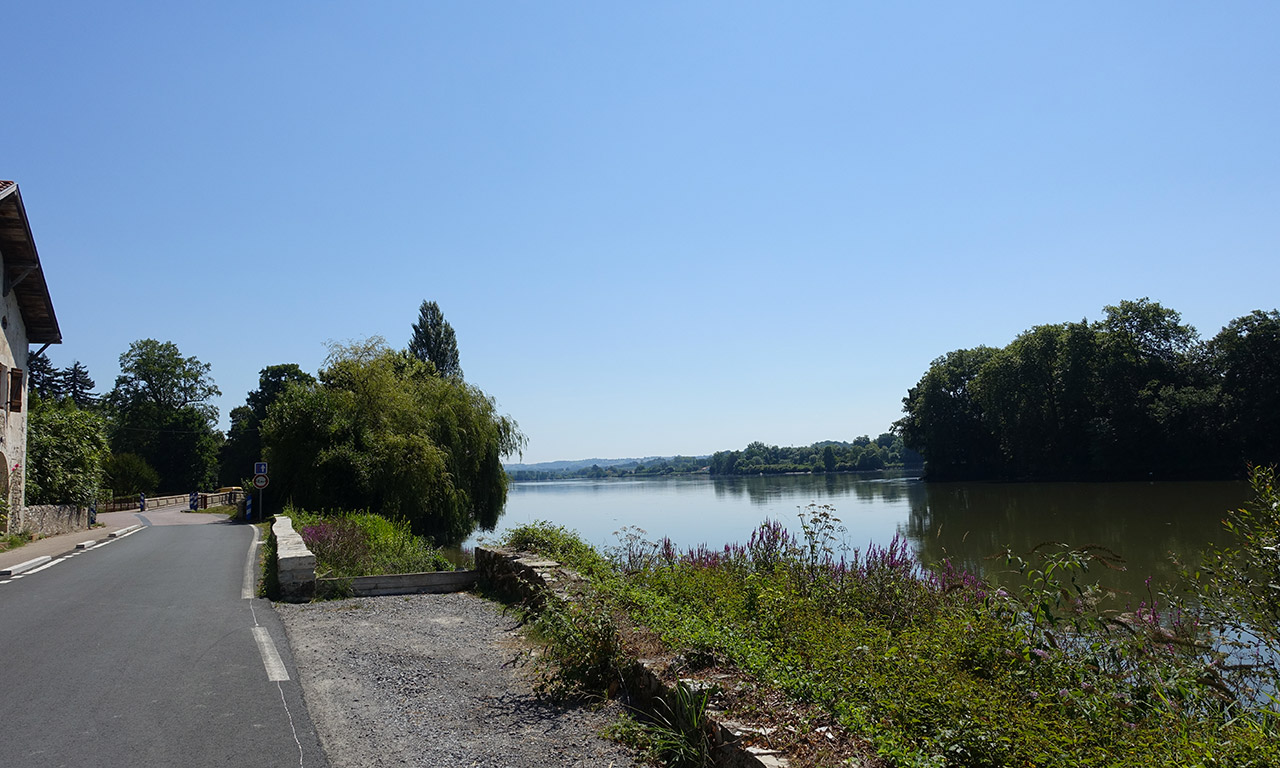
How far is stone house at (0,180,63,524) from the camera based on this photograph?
2188 cm

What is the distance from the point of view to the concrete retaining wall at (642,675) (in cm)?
388

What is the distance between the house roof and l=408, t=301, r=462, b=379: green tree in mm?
24168

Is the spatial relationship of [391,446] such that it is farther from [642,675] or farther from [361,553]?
[642,675]

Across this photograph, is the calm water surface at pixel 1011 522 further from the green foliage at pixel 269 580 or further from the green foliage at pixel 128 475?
the green foliage at pixel 128 475

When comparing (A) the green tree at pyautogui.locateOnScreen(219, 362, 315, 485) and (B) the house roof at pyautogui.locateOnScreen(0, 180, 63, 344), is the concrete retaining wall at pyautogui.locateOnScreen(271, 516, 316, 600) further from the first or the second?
(A) the green tree at pyautogui.locateOnScreen(219, 362, 315, 485)

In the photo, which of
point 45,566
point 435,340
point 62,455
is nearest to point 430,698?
point 45,566

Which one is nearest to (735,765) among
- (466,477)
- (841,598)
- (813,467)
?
(841,598)

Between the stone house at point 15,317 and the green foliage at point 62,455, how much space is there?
327cm

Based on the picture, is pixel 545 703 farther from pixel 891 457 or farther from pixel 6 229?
pixel 891 457

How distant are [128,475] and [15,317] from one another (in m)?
33.9

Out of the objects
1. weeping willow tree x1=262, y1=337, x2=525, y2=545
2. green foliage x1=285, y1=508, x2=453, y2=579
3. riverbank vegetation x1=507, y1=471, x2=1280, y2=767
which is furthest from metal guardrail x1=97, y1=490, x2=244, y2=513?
riverbank vegetation x1=507, y1=471, x2=1280, y2=767

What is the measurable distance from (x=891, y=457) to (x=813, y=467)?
823 inches

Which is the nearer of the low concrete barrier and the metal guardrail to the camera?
the low concrete barrier

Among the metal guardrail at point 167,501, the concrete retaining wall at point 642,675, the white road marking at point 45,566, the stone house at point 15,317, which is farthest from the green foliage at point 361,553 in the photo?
the metal guardrail at point 167,501
